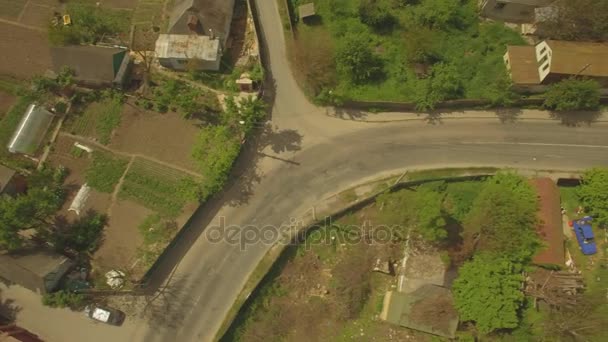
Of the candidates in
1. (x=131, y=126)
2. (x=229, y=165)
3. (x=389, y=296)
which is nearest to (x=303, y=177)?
(x=229, y=165)

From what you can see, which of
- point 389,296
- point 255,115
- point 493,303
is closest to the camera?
point 493,303

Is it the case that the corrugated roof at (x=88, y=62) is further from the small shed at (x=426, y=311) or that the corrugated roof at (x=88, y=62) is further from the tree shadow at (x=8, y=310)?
the small shed at (x=426, y=311)

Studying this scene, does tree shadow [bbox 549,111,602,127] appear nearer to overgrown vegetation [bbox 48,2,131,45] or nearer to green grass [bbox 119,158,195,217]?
green grass [bbox 119,158,195,217]

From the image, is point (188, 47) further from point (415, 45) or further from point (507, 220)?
point (507, 220)

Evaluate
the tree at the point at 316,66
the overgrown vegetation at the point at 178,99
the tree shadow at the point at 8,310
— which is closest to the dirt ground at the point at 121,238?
the tree shadow at the point at 8,310

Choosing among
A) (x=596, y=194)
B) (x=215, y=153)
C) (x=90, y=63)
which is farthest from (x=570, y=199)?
(x=90, y=63)

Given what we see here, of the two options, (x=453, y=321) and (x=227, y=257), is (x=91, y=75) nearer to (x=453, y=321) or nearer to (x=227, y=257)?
(x=227, y=257)
